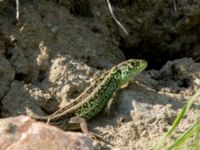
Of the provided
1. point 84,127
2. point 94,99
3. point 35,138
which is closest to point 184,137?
point 35,138

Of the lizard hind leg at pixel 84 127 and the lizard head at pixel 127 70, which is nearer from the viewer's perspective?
the lizard hind leg at pixel 84 127

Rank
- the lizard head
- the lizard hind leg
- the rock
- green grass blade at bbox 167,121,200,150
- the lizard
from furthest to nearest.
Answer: the lizard head → the lizard → the lizard hind leg → the rock → green grass blade at bbox 167,121,200,150

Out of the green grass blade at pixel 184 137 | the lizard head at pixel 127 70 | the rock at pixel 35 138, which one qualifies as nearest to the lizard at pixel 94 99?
the lizard head at pixel 127 70

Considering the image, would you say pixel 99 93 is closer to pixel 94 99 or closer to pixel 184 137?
pixel 94 99

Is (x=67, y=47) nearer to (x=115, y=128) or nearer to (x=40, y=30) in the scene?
(x=40, y=30)

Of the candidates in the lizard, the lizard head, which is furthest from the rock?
the lizard head

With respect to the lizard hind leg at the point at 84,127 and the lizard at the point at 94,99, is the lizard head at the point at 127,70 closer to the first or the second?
the lizard at the point at 94,99

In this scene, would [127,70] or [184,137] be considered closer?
[184,137]

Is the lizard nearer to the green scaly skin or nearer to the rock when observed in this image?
the green scaly skin
